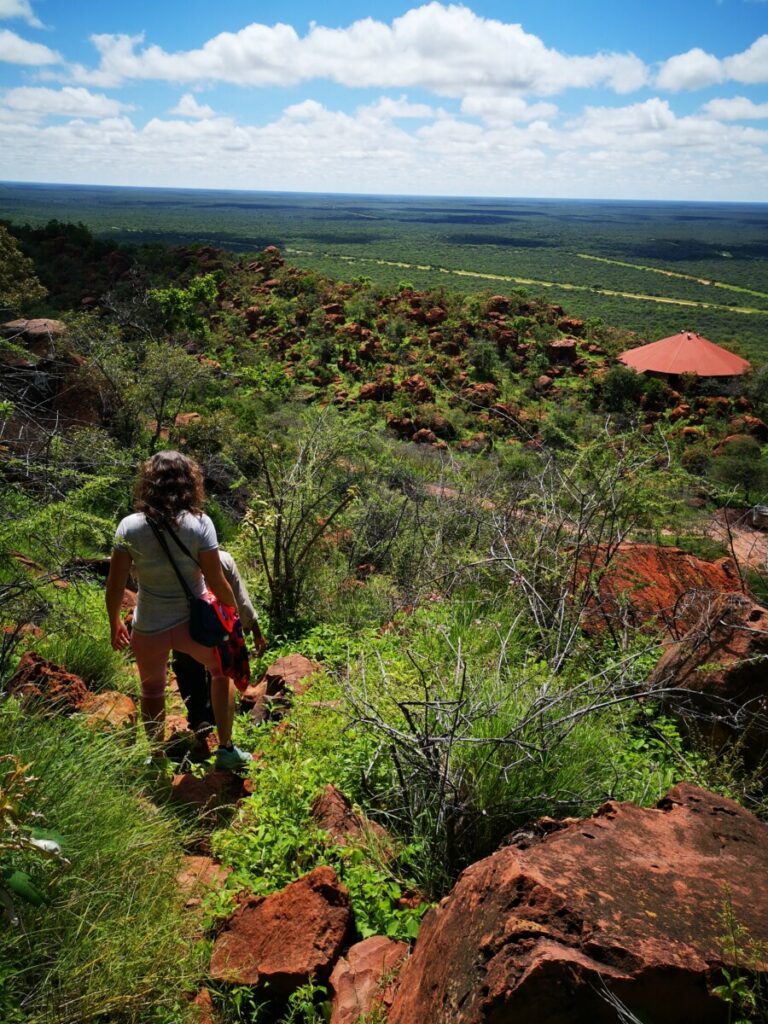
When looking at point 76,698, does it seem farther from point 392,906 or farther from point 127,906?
point 392,906

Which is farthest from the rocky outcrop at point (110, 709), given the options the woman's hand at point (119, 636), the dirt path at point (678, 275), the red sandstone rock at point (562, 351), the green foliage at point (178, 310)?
the dirt path at point (678, 275)

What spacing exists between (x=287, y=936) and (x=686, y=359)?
79.1 ft

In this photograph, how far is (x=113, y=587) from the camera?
121 inches

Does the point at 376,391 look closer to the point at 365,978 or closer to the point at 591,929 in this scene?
the point at 365,978

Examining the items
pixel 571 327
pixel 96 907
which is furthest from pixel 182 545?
pixel 571 327

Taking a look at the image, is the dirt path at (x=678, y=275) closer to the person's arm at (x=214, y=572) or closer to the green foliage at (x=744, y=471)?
the green foliage at (x=744, y=471)

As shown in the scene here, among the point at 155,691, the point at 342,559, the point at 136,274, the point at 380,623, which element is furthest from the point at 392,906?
the point at 136,274

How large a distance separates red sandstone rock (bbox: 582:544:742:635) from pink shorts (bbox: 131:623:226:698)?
2.69 m

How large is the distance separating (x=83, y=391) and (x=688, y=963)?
11.2 m

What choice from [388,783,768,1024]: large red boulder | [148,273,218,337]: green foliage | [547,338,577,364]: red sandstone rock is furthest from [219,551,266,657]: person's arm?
[547,338,577,364]: red sandstone rock

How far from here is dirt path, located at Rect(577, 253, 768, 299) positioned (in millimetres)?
63594

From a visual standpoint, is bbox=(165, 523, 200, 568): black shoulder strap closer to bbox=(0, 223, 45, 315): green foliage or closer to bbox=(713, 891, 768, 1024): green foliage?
bbox=(713, 891, 768, 1024): green foliage

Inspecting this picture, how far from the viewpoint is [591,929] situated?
158cm

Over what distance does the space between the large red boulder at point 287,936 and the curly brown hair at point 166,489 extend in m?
1.58
